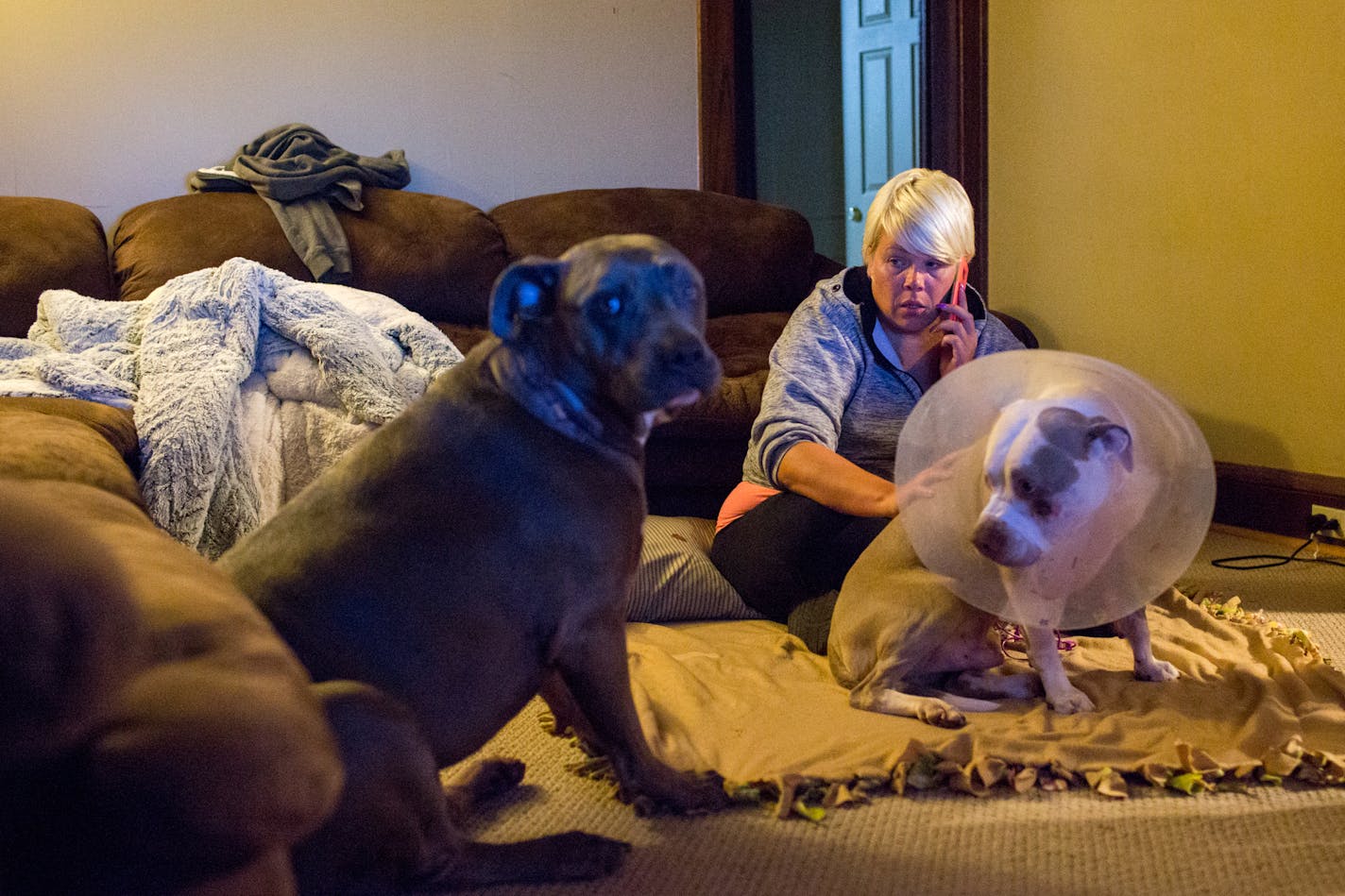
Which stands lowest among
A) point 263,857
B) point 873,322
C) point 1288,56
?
point 263,857

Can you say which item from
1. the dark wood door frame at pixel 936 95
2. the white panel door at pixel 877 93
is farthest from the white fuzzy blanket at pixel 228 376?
the white panel door at pixel 877 93

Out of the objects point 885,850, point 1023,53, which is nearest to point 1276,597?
point 885,850

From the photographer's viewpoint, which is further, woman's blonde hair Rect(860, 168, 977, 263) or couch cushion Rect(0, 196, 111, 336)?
couch cushion Rect(0, 196, 111, 336)

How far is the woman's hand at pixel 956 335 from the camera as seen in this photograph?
251cm

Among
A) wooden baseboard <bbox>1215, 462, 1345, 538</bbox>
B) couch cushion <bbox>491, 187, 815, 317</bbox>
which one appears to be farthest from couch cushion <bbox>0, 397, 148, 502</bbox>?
wooden baseboard <bbox>1215, 462, 1345, 538</bbox>

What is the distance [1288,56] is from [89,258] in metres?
3.87

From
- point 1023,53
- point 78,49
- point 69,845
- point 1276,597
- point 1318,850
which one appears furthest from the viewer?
point 1023,53

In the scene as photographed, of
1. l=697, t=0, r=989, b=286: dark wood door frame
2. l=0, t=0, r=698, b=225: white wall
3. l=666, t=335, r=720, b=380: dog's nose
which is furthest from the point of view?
l=697, t=0, r=989, b=286: dark wood door frame

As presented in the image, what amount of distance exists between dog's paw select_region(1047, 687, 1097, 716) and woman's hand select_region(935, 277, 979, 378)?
0.76 m

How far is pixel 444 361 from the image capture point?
3115 millimetres

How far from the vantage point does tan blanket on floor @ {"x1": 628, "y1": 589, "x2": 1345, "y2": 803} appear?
181 centimetres

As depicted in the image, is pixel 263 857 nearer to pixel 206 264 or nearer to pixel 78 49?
pixel 206 264

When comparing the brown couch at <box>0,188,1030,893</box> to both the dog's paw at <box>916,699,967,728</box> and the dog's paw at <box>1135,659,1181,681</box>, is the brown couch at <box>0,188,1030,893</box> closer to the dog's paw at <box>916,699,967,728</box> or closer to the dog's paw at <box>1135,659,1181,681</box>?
the dog's paw at <box>916,699,967,728</box>

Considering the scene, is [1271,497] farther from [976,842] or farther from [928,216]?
[976,842]
